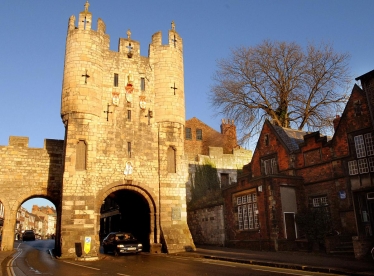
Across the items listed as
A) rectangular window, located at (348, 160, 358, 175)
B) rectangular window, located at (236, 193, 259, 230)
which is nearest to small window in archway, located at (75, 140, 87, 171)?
rectangular window, located at (236, 193, 259, 230)

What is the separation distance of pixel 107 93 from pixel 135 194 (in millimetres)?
6991

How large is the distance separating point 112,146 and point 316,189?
538 inches

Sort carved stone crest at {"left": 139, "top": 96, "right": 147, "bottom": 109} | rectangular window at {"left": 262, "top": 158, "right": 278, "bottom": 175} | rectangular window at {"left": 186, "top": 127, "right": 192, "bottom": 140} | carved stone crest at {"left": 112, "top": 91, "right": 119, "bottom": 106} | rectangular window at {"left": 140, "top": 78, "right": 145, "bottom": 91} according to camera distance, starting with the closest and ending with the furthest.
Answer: carved stone crest at {"left": 112, "top": 91, "right": 119, "bottom": 106} → carved stone crest at {"left": 139, "top": 96, "right": 147, "bottom": 109} → rectangular window at {"left": 140, "top": 78, "right": 145, "bottom": 91} → rectangular window at {"left": 262, "top": 158, "right": 278, "bottom": 175} → rectangular window at {"left": 186, "top": 127, "right": 192, "bottom": 140}

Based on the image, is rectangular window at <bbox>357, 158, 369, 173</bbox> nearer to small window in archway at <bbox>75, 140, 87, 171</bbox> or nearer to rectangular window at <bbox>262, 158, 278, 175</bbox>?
rectangular window at <bbox>262, 158, 278, 175</bbox>

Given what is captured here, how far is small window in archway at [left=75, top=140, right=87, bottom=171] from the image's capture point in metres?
21.8

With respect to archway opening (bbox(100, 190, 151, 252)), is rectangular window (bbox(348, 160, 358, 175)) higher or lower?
higher

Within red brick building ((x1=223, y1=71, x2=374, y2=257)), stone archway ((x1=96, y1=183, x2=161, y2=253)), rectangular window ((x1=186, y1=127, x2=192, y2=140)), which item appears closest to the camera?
red brick building ((x1=223, y1=71, x2=374, y2=257))

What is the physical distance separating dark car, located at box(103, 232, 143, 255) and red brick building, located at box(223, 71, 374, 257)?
7.47m

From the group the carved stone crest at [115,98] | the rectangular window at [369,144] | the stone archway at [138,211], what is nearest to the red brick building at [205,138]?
the stone archway at [138,211]

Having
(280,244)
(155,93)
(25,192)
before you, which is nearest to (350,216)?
(280,244)

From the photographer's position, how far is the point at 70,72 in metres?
23.1

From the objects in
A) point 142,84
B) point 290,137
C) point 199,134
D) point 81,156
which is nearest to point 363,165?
point 290,137

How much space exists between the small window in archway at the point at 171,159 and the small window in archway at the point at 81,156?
5.55 meters

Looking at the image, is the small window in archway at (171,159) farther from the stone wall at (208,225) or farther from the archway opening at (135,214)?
the stone wall at (208,225)
